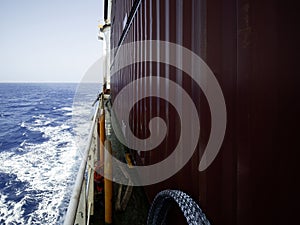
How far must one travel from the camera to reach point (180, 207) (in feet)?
4.57

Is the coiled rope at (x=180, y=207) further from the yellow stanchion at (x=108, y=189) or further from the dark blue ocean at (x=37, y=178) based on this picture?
the dark blue ocean at (x=37, y=178)

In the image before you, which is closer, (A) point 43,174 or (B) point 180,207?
(B) point 180,207

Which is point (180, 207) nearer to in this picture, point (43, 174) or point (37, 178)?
point (37, 178)

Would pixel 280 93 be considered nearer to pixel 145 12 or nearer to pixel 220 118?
pixel 220 118

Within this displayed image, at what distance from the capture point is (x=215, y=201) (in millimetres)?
1179

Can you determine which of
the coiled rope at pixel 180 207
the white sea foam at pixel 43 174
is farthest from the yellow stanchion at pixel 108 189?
the white sea foam at pixel 43 174

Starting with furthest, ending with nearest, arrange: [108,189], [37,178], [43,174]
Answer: [43,174] < [37,178] < [108,189]

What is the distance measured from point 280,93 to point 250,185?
36 cm

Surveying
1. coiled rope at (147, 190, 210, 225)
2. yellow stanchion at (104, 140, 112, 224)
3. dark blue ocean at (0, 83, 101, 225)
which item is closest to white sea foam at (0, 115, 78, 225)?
dark blue ocean at (0, 83, 101, 225)

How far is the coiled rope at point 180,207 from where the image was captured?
1.23 m

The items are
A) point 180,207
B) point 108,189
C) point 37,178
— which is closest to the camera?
point 180,207

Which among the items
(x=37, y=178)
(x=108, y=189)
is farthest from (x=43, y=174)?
(x=108, y=189)

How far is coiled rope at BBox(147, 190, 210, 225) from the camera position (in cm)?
123

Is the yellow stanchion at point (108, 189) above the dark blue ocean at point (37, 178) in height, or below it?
above
